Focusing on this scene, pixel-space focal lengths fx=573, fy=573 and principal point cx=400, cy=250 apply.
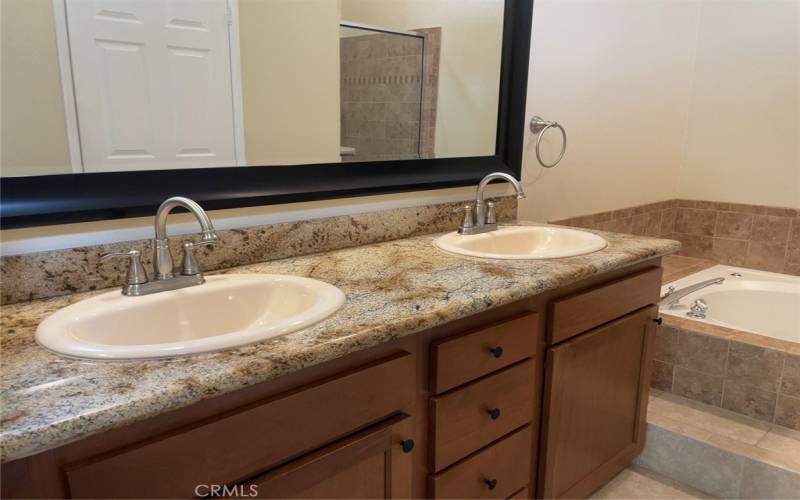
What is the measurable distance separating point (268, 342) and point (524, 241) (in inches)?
43.7

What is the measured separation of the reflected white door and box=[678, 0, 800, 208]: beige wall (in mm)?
2561

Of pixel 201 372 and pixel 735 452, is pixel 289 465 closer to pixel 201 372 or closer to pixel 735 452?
pixel 201 372

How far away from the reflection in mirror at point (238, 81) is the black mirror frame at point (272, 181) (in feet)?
0.09

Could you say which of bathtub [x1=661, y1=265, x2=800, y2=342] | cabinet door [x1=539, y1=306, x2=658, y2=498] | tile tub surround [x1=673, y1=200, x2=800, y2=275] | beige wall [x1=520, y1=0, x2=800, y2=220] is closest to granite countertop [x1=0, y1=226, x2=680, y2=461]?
cabinet door [x1=539, y1=306, x2=658, y2=498]

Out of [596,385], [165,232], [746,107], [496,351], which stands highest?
[746,107]

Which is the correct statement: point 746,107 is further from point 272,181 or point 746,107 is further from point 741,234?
point 272,181

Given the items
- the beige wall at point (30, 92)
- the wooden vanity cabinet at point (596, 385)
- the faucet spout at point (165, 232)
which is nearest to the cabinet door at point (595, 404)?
the wooden vanity cabinet at point (596, 385)

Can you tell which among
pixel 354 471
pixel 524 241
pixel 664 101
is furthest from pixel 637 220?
pixel 354 471

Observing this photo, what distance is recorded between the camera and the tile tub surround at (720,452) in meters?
1.73

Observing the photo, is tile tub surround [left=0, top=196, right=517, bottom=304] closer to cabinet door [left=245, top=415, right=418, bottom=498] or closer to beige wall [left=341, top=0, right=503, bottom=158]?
beige wall [left=341, top=0, right=503, bottom=158]

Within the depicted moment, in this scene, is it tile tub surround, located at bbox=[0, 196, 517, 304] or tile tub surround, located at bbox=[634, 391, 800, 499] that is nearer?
tile tub surround, located at bbox=[0, 196, 517, 304]

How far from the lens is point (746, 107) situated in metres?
2.80

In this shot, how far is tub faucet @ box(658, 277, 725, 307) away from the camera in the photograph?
2.37 m

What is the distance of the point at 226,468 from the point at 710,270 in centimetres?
265
